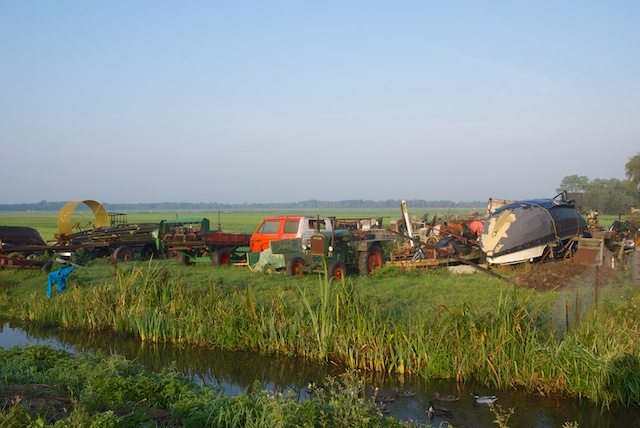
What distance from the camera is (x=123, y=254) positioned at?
74.7ft

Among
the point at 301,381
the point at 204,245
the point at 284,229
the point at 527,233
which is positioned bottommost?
the point at 301,381

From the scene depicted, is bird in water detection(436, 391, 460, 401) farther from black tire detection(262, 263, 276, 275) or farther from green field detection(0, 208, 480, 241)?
green field detection(0, 208, 480, 241)

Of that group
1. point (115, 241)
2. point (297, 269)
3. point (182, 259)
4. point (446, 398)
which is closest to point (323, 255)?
point (297, 269)

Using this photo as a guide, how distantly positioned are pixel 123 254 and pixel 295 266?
9.03 meters

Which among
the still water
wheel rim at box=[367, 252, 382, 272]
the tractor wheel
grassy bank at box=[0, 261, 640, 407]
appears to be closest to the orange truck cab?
wheel rim at box=[367, 252, 382, 272]

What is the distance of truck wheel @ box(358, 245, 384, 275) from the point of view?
17.7 m

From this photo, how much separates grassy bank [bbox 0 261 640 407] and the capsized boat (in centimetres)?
309

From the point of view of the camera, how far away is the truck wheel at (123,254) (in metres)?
22.5

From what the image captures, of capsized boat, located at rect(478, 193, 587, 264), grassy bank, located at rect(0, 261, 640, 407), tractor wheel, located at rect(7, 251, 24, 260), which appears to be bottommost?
grassy bank, located at rect(0, 261, 640, 407)

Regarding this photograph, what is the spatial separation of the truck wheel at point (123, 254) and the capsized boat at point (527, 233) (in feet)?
43.1

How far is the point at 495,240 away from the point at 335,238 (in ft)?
16.8

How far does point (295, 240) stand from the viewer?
17.2 metres

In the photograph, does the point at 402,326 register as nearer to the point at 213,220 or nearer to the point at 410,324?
the point at 410,324

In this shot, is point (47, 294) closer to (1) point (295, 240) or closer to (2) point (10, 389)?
(1) point (295, 240)
